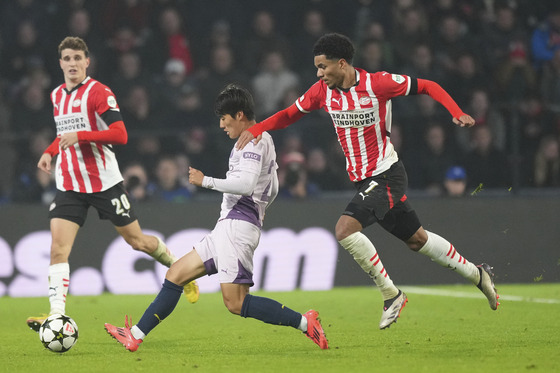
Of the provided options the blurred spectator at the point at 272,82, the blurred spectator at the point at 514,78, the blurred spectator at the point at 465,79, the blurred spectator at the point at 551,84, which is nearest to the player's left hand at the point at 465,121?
the blurred spectator at the point at 465,79

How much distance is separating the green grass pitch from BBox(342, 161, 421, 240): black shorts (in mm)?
806

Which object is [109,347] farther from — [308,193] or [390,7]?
[390,7]

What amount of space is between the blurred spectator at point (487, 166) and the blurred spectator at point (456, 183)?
21 cm

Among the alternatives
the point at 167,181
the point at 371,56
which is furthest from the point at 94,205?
the point at 371,56

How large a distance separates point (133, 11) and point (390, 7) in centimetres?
375

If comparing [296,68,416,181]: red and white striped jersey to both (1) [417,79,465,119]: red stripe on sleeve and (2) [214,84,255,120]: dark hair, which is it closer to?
(1) [417,79,465,119]: red stripe on sleeve

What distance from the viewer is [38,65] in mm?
12367

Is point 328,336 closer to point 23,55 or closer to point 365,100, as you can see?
point 365,100

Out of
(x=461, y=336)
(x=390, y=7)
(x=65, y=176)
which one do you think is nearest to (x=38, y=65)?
(x=390, y=7)

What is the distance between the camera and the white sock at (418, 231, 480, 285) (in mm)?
6801

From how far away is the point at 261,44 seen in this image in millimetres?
12945

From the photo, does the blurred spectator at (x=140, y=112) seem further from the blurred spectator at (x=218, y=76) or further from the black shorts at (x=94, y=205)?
the black shorts at (x=94, y=205)

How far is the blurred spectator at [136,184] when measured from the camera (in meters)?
10.8

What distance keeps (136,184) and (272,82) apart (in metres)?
2.69
